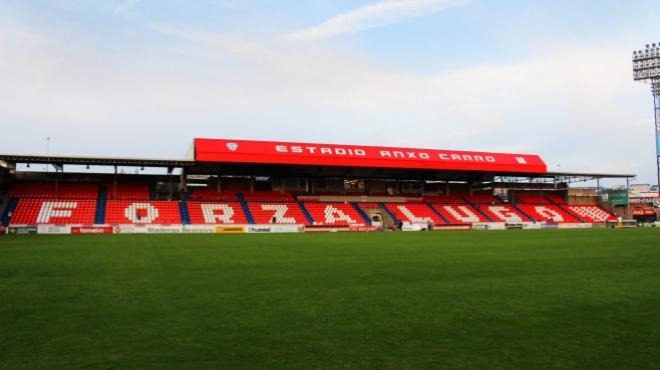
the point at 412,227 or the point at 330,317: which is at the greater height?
the point at 330,317

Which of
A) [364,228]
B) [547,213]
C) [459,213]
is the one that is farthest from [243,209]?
[547,213]

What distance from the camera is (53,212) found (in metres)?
40.2

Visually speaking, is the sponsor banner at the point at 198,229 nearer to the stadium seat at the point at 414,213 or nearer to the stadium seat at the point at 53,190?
the stadium seat at the point at 53,190

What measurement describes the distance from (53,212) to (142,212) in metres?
6.93

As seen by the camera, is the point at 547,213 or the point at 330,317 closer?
the point at 330,317

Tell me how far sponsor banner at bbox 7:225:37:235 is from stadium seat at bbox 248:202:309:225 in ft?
57.5

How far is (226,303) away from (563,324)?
18.7 feet

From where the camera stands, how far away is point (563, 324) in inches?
287

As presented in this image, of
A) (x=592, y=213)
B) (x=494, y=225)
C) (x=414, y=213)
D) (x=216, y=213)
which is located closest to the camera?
(x=216, y=213)

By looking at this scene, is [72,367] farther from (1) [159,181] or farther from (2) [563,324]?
(1) [159,181]

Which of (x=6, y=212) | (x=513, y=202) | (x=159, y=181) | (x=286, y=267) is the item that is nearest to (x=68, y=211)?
(x=6, y=212)

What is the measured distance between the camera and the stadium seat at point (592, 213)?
190 feet

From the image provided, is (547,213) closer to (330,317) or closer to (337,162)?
(337,162)

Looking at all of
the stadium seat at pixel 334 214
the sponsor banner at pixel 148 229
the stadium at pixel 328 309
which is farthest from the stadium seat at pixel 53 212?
the stadium at pixel 328 309
